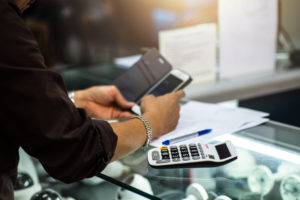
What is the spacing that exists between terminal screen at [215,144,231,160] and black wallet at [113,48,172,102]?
372 mm

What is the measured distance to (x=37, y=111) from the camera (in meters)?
0.55

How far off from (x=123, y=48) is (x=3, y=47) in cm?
101

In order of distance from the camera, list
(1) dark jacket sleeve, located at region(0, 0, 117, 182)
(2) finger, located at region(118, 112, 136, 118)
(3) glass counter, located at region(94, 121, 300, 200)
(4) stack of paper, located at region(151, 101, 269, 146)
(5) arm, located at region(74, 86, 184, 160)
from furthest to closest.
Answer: (2) finger, located at region(118, 112, 136, 118) < (4) stack of paper, located at region(151, 101, 269, 146) < (5) arm, located at region(74, 86, 184, 160) < (3) glass counter, located at region(94, 121, 300, 200) < (1) dark jacket sleeve, located at region(0, 0, 117, 182)

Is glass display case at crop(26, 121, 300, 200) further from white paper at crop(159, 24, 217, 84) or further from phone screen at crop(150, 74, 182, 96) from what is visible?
white paper at crop(159, 24, 217, 84)

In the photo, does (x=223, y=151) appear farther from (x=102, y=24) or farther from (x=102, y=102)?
(x=102, y=24)

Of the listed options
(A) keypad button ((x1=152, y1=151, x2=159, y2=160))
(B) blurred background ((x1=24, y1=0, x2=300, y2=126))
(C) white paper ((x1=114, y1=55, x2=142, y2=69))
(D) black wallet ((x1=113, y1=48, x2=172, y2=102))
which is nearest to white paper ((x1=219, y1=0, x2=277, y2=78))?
(B) blurred background ((x1=24, y1=0, x2=300, y2=126))

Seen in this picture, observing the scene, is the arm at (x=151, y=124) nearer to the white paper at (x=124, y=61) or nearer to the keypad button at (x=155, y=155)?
the keypad button at (x=155, y=155)

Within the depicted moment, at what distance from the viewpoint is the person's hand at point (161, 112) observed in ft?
2.72

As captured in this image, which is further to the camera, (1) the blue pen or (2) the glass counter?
(1) the blue pen

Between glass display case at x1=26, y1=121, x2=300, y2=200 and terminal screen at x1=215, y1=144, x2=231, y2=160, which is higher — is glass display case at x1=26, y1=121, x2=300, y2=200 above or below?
below

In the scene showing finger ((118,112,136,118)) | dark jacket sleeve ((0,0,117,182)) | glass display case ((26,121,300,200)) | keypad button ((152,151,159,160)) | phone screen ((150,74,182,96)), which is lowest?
glass display case ((26,121,300,200))

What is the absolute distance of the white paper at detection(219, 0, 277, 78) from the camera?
5.07 feet

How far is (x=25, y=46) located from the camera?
54 centimetres

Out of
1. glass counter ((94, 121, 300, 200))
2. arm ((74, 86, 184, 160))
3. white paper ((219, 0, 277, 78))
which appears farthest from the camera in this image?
white paper ((219, 0, 277, 78))
